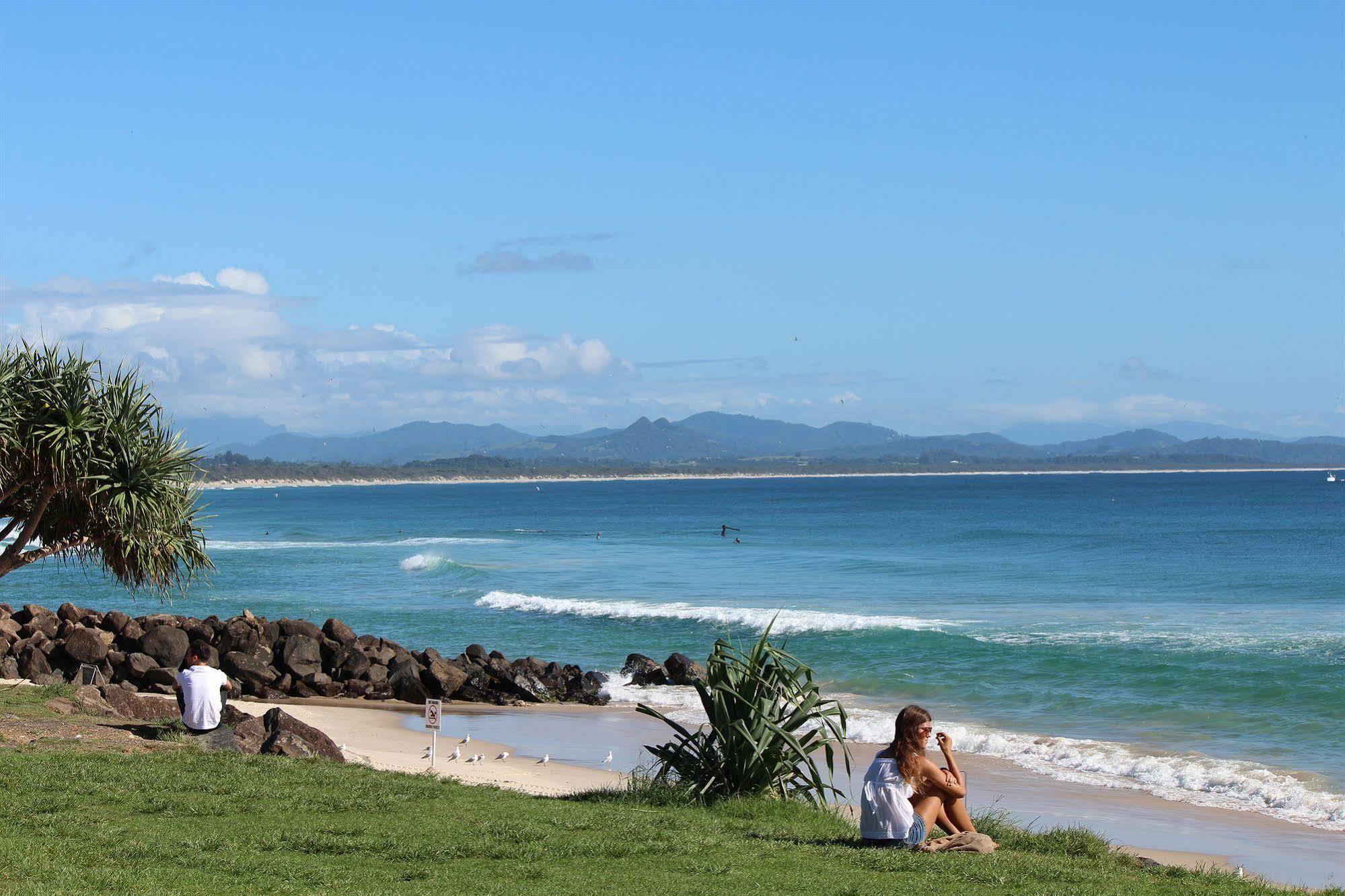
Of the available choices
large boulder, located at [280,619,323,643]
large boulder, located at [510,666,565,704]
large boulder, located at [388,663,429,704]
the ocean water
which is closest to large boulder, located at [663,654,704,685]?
Result: the ocean water

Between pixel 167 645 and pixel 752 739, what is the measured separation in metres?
15.9

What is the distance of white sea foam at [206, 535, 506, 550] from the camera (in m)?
65.4

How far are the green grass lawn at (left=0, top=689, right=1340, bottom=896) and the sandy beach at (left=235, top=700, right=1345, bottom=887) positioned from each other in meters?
2.33

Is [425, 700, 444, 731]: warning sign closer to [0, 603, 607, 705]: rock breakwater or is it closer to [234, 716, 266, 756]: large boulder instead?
[234, 716, 266, 756]: large boulder

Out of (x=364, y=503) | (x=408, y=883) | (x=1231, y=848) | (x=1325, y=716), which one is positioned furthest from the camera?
(x=364, y=503)

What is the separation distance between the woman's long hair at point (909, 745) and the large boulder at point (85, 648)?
56.9 feet

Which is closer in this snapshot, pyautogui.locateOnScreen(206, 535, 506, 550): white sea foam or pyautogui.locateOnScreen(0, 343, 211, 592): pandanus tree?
pyautogui.locateOnScreen(0, 343, 211, 592): pandanus tree

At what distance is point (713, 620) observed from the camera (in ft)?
111

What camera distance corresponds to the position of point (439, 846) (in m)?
8.59

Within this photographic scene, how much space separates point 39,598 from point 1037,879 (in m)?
38.6

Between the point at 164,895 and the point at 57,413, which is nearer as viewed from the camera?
the point at 164,895

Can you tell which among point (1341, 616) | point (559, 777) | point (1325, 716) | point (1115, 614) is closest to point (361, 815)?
point (559, 777)

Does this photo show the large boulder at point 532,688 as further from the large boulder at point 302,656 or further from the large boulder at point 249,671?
the large boulder at point 249,671

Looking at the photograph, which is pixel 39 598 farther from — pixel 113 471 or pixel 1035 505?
pixel 1035 505
